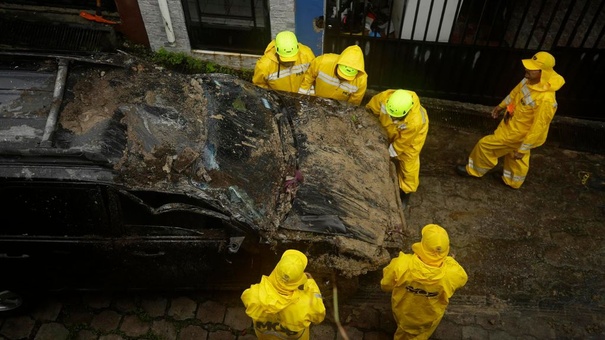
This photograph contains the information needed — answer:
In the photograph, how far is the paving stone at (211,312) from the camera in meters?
4.48

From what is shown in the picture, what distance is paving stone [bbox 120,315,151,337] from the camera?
4.37 m

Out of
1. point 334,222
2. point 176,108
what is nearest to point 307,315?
point 334,222

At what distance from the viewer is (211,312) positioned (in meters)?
4.53

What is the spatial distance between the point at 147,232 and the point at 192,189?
0.57 meters

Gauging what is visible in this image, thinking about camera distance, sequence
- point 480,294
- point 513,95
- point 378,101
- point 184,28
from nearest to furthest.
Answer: point 480,294 → point 378,101 → point 513,95 → point 184,28

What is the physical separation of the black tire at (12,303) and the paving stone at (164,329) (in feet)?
3.79

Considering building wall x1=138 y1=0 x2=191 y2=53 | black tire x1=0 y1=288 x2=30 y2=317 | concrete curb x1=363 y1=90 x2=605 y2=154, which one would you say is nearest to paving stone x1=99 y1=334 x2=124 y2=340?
black tire x1=0 y1=288 x2=30 y2=317

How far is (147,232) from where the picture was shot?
374 centimetres

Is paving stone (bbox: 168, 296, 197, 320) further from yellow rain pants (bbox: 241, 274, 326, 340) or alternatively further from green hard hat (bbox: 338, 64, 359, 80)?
green hard hat (bbox: 338, 64, 359, 80)

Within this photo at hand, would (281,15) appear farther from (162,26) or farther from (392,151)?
(392,151)

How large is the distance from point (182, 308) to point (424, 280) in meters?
2.33

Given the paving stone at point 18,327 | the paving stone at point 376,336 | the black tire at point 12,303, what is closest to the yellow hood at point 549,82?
the paving stone at point 376,336

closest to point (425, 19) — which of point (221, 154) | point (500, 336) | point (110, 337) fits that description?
point (221, 154)

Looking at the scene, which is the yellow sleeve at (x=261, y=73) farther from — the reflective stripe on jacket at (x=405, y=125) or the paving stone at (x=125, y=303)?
the paving stone at (x=125, y=303)
